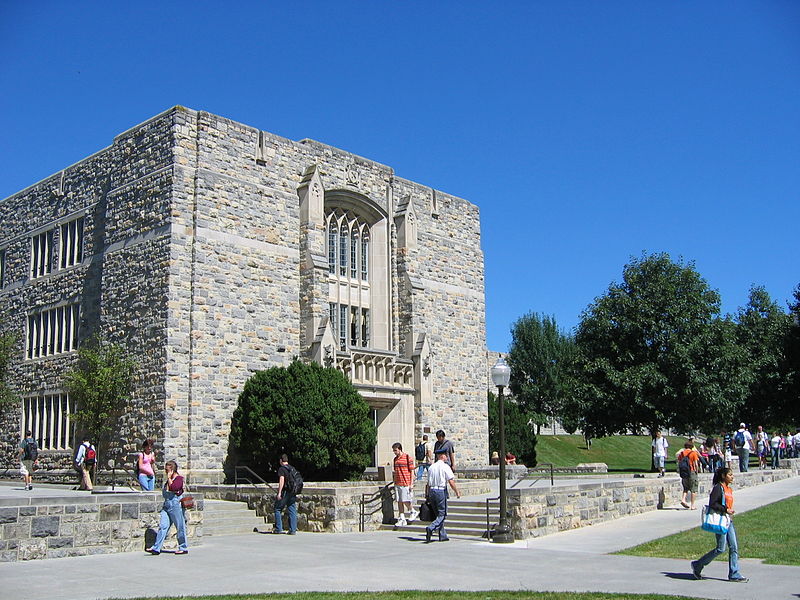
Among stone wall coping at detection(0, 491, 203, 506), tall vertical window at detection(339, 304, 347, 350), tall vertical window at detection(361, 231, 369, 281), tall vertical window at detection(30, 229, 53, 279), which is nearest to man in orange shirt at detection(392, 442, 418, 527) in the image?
stone wall coping at detection(0, 491, 203, 506)

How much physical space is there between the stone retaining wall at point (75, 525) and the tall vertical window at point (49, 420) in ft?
39.9

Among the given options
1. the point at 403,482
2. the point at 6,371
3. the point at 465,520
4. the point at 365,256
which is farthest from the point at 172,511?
the point at 6,371

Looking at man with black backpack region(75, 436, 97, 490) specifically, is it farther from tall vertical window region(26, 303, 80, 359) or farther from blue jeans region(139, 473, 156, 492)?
tall vertical window region(26, 303, 80, 359)

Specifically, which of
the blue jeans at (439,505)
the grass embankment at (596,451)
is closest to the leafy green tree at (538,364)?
the grass embankment at (596,451)

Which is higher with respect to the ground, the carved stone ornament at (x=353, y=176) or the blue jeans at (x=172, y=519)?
the carved stone ornament at (x=353, y=176)

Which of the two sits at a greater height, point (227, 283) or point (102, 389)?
point (227, 283)

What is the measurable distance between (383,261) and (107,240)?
30.0ft

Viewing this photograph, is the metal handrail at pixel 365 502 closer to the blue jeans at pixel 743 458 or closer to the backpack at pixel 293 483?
the backpack at pixel 293 483

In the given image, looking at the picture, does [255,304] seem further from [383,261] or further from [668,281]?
[668,281]

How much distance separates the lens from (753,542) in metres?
14.3

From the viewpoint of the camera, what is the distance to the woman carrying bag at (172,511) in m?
14.3

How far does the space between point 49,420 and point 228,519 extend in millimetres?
11666

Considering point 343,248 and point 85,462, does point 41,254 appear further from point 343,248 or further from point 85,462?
point 343,248

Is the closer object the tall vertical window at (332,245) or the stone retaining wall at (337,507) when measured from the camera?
the stone retaining wall at (337,507)
